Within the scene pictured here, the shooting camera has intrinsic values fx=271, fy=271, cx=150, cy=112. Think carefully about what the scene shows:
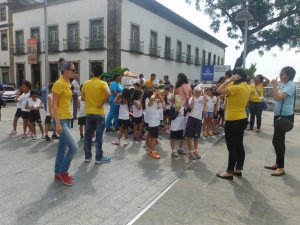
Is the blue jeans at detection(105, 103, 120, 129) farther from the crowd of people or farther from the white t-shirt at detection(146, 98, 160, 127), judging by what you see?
the white t-shirt at detection(146, 98, 160, 127)

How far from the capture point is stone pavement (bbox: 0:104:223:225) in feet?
10.5

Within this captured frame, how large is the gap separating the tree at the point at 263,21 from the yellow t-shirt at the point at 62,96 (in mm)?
20694

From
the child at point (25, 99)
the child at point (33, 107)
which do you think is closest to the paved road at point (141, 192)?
the child at point (33, 107)

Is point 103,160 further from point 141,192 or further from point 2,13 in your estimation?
point 2,13

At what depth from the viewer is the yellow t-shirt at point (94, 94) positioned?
15.9 feet

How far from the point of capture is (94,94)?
4.88m

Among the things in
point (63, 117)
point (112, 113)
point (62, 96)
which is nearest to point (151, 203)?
point (63, 117)

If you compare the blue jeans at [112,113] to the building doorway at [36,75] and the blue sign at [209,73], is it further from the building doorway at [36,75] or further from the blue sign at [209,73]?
the building doorway at [36,75]

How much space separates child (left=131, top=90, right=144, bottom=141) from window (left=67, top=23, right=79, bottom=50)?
1734 centimetres

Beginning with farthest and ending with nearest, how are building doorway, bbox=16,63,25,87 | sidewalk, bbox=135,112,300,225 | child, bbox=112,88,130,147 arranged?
building doorway, bbox=16,63,25,87, child, bbox=112,88,130,147, sidewalk, bbox=135,112,300,225

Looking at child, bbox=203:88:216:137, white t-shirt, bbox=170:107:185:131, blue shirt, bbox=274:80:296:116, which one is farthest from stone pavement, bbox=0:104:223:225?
child, bbox=203:88:216:137

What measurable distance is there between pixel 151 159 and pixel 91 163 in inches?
48.7

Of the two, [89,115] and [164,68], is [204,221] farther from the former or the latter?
[164,68]

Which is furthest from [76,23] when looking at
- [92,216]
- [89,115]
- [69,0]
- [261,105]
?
[92,216]
